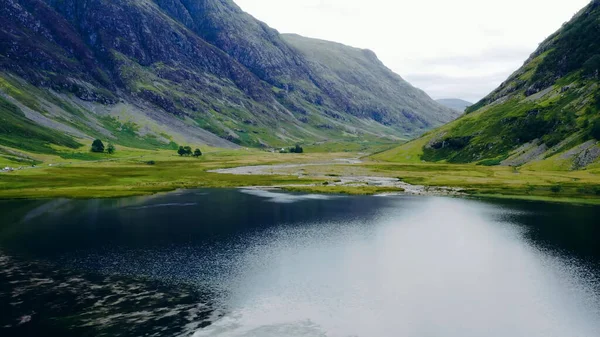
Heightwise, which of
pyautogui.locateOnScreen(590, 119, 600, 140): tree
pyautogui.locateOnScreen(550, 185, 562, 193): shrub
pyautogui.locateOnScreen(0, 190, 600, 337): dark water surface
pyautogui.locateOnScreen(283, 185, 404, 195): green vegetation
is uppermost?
pyautogui.locateOnScreen(590, 119, 600, 140): tree

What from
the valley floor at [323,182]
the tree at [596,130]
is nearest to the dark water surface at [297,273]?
the valley floor at [323,182]

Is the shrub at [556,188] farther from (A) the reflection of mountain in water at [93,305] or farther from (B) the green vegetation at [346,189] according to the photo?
(A) the reflection of mountain in water at [93,305]

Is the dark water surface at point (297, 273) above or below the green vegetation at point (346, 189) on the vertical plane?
below

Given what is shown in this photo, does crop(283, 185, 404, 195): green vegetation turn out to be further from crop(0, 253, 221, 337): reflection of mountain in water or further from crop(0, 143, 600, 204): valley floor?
crop(0, 253, 221, 337): reflection of mountain in water

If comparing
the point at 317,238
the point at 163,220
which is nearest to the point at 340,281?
the point at 317,238

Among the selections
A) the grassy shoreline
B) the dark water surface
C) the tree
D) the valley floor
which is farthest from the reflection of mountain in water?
the tree

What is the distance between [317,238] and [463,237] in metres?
28.7

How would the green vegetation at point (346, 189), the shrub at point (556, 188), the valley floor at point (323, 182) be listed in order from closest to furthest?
the valley floor at point (323, 182), the shrub at point (556, 188), the green vegetation at point (346, 189)

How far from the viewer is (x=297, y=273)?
195ft

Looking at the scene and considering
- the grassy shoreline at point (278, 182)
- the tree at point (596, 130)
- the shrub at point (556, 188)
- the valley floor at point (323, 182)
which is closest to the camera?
the grassy shoreline at point (278, 182)

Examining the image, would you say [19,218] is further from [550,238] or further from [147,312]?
[550,238]

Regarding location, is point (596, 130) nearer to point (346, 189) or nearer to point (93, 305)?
point (346, 189)

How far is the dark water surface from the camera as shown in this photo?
1719 inches

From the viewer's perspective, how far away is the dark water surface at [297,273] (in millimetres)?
43656
